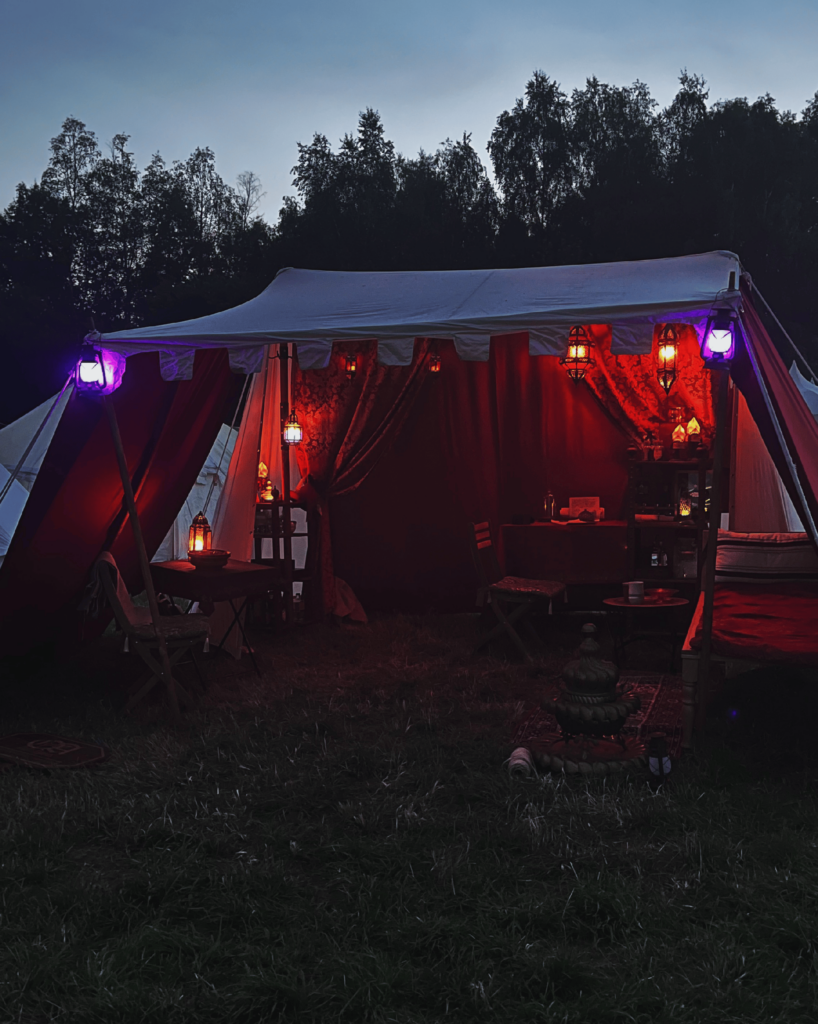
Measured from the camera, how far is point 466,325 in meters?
4.22

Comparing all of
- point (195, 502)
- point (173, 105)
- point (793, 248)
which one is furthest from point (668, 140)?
point (195, 502)

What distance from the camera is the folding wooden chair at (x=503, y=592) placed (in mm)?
5648

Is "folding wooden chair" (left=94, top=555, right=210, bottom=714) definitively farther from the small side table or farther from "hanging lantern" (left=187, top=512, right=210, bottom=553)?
the small side table

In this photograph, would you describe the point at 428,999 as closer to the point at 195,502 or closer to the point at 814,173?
the point at 195,502

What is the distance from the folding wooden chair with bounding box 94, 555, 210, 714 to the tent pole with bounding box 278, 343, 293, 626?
1.93 metres

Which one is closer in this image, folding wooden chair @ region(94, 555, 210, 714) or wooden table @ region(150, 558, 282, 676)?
folding wooden chair @ region(94, 555, 210, 714)

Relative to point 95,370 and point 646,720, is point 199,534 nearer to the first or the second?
point 95,370

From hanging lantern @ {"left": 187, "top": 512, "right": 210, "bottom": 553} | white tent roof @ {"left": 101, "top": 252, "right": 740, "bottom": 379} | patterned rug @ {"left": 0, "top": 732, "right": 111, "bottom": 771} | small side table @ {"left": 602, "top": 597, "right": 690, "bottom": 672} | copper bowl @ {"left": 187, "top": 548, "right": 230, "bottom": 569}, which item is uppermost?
Answer: white tent roof @ {"left": 101, "top": 252, "right": 740, "bottom": 379}

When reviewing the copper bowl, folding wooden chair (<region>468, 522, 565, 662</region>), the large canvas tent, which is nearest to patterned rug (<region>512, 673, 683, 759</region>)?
folding wooden chair (<region>468, 522, 565, 662</region>)

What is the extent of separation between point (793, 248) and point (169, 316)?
12.7 metres

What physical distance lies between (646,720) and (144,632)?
261cm

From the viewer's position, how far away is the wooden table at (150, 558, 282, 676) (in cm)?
502

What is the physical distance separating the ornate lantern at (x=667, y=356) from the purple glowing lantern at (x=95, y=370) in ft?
13.5

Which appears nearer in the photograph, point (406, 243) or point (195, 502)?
point (195, 502)
